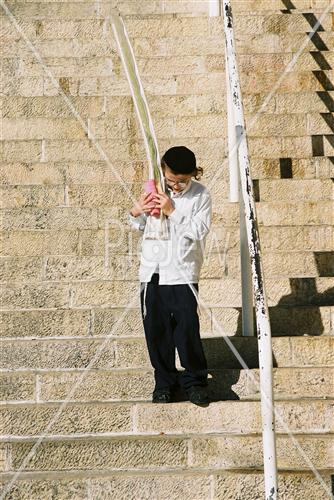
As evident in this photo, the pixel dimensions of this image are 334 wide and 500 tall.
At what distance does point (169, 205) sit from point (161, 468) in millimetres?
1207

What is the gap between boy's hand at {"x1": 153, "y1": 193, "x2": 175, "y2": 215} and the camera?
14.2ft

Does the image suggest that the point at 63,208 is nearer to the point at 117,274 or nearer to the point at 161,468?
the point at 117,274

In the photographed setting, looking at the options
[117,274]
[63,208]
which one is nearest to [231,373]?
[117,274]

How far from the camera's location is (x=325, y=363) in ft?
15.3

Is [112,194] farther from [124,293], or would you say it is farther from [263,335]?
[263,335]

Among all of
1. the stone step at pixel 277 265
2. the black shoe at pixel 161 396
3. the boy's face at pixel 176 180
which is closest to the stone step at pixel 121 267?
the stone step at pixel 277 265

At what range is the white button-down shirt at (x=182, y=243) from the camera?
4.39 metres

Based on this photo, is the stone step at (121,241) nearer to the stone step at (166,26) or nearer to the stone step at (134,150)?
the stone step at (134,150)

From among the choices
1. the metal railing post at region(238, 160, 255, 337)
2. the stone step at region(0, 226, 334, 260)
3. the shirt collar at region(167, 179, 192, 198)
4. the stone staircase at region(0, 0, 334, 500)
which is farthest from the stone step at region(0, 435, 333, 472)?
the stone step at region(0, 226, 334, 260)

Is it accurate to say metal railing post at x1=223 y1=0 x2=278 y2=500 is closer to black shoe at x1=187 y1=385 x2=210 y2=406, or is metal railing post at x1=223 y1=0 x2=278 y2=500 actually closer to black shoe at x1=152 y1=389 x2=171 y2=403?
black shoe at x1=187 y1=385 x2=210 y2=406

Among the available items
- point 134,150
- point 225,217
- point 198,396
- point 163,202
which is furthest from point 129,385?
point 134,150

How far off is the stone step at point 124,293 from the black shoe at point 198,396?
0.83m

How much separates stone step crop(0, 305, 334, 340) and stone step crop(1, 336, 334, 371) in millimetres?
157

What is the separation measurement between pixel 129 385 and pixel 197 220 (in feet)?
2.89
